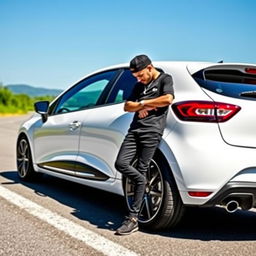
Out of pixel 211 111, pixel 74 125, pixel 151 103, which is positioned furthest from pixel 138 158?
pixel 74 125

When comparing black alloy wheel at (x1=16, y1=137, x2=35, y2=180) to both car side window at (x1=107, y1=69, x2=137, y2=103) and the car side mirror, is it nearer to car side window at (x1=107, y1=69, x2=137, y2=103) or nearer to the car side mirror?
the car side mirror

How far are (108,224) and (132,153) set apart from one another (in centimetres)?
83

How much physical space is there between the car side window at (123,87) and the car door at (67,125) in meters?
0.18

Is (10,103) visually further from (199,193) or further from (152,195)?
(199,193)

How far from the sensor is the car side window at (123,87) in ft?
18.1

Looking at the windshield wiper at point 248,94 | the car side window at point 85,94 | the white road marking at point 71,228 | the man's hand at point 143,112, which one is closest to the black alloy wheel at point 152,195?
the man's hand at point 143,112

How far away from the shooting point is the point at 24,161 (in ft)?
25.0

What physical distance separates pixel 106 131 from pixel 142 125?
31.7 inches

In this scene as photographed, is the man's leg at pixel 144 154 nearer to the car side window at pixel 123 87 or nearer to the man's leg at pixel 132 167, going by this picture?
the man's leg at pixel 132 167

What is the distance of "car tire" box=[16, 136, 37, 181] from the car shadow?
0.47 ft

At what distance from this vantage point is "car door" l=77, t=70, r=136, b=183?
5289mm

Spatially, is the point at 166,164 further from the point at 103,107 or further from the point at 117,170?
the point at 103,107

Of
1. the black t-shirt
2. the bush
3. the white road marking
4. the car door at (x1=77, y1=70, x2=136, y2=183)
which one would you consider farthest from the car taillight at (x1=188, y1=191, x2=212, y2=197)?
the bush

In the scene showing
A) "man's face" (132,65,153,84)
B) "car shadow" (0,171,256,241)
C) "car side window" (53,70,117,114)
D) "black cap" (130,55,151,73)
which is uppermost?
"black cap" (130,55,151,73)
